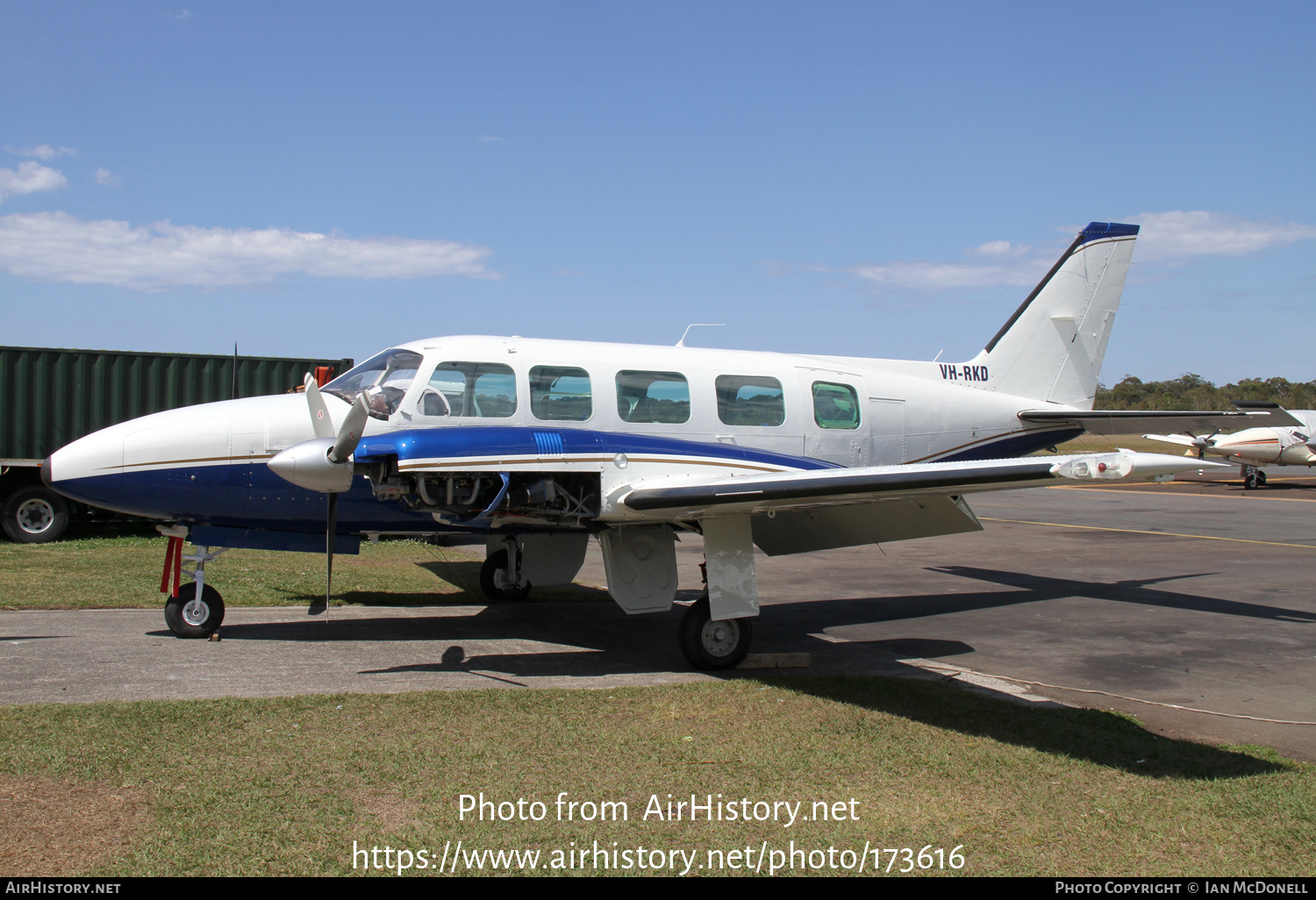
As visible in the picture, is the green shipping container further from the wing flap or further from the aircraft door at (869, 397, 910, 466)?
the aircraft door at (869, 397, 910, 466)

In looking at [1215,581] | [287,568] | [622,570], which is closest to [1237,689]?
[622,570]

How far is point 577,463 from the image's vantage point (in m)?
8.05

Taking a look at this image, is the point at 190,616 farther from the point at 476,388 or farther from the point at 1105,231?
the point at 1105,231

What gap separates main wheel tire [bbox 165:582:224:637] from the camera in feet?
29.1

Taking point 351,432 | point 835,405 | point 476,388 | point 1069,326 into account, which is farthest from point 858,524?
point 1069,326

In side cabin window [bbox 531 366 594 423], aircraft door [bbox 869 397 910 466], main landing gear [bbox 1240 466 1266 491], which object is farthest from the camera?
main landing gear [bbox 1240 466 1266 491]

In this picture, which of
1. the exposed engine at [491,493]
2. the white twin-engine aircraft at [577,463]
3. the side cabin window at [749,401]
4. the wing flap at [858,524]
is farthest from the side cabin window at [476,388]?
the wing flap at [858,524]

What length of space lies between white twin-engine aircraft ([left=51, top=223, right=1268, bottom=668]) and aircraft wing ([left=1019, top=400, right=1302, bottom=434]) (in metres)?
0.06

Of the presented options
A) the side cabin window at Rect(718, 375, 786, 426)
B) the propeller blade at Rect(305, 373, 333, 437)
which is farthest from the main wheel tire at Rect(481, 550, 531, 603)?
the propeller blade at Rect(305, 373, 333, 437)

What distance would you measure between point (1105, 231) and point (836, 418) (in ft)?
18.9

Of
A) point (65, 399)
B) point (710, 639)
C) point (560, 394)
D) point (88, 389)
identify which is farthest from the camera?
point (88, 389)
